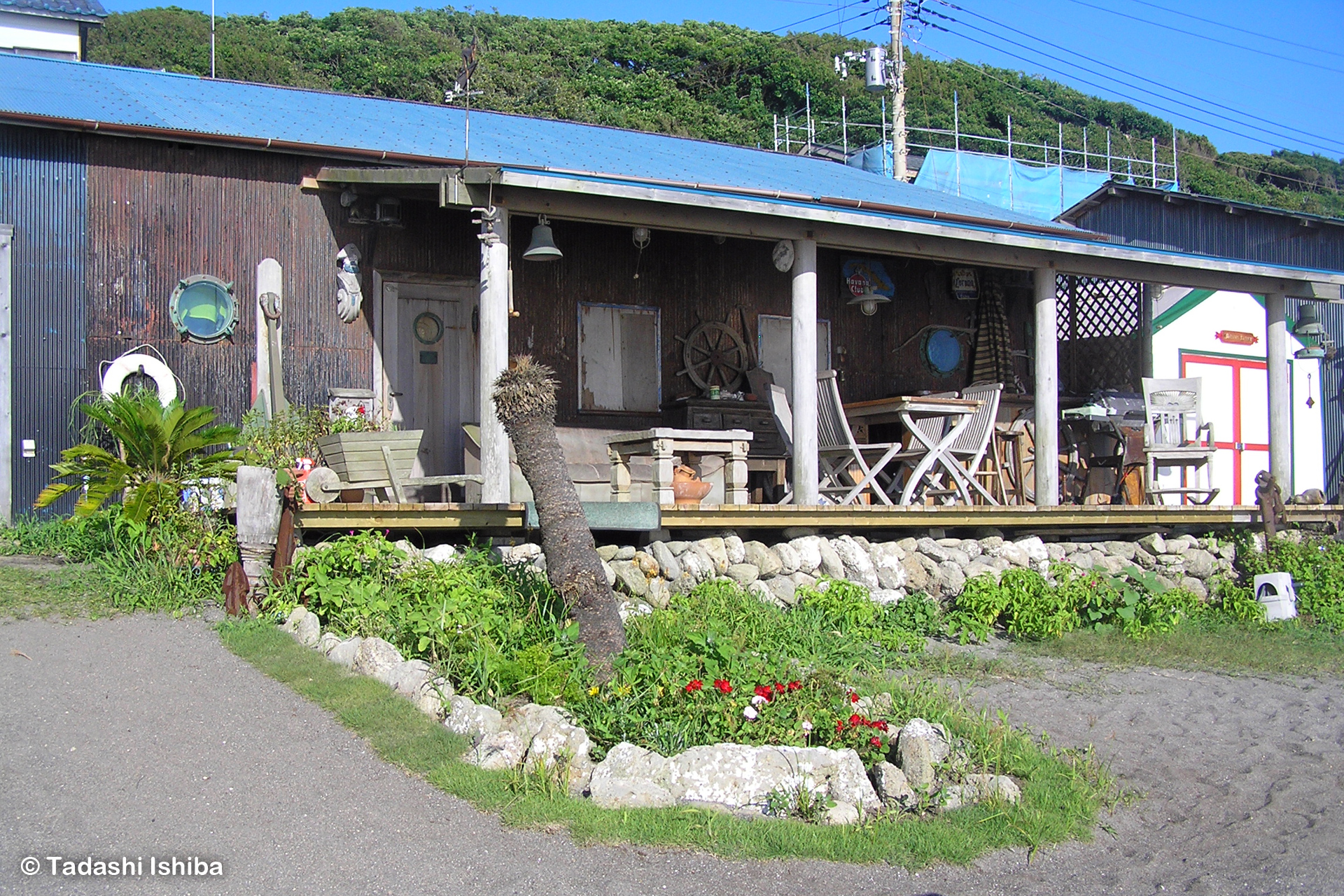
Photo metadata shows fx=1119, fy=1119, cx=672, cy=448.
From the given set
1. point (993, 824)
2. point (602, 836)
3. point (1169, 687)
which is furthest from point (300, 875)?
point (1169, 687)

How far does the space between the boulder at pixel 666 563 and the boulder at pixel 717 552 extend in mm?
257

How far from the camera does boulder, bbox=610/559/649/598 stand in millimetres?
7148

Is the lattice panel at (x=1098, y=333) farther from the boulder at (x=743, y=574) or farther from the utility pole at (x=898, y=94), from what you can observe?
the utility pole at (x=898, y=94)

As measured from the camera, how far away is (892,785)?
14.8ft

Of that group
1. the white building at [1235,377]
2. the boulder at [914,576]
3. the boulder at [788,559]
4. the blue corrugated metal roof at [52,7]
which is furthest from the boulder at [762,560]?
the blue corrugated metal roof at [52,7]

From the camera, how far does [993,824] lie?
4.29 metres

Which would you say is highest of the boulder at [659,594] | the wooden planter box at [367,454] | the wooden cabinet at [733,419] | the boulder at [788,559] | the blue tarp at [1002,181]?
the blue tarp at [1002,181]

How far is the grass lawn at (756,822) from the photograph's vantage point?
4008 mm

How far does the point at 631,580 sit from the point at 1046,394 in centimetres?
448

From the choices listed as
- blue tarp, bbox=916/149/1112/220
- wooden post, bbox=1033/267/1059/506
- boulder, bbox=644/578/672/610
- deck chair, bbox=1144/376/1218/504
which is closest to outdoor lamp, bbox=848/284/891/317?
wooden post, bbox=1033/267/1059/506

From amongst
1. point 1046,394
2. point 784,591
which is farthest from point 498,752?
point 1046,394

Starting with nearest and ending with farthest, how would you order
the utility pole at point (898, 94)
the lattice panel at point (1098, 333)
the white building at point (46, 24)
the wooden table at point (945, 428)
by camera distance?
the wooden table at point (945, 428), the lattice panel at point (1098, 333), the white building at point (46, 24), the utility pole at point (898, 94)

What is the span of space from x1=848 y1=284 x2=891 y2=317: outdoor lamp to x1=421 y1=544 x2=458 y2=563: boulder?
5960 millimetres

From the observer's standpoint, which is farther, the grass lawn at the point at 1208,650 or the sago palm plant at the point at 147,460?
the grass lawn at the point at 1208,650
